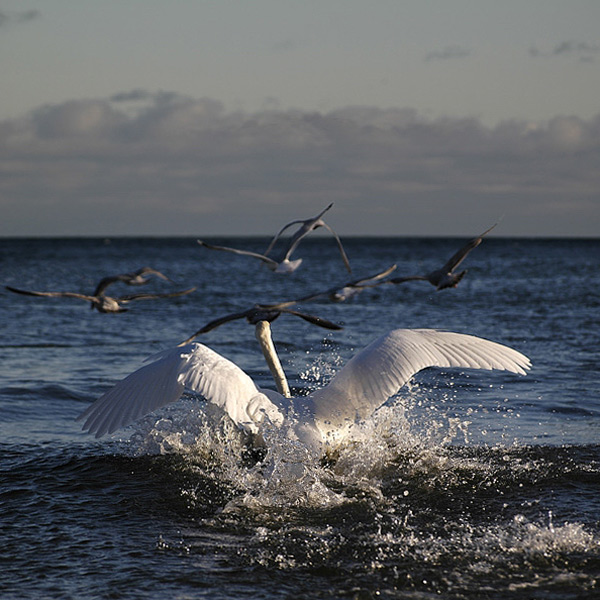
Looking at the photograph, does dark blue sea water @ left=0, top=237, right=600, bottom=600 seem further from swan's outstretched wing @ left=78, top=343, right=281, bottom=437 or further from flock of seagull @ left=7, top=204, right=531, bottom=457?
swan's outstretched wing @ left=78, top=343, right=281, bottom=437

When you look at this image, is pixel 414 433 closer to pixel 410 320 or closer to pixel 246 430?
pixel 246 430

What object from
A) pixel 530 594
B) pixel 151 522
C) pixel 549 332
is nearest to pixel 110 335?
pixel 549 332

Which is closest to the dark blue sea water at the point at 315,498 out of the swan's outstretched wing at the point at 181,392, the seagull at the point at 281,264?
the swan's outstretched wing at the point at 181,392

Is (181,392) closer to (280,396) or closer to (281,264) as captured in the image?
(280,396)

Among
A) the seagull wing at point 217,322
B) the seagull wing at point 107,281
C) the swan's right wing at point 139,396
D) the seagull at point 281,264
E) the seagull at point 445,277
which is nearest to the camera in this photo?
the seagull wing at point 107,281

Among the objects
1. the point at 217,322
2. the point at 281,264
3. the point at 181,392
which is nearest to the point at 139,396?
the point at 181,392

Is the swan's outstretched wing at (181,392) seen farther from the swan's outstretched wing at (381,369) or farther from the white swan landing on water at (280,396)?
the swan's outstretched wing at (381,369)

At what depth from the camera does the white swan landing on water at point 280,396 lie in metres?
7.19

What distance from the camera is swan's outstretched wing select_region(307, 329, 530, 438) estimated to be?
7.27m

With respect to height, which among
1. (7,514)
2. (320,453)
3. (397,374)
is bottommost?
(7,514)

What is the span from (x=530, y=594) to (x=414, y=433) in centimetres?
361

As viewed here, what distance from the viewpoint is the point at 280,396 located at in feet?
25.3

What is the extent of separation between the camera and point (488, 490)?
7.30 metres

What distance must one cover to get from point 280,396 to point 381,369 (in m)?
0.98
